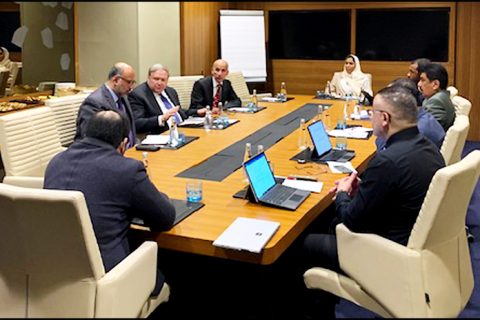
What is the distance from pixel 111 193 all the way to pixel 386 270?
109 cm

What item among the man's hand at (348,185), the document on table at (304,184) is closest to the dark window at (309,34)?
the document on table at (304,184)

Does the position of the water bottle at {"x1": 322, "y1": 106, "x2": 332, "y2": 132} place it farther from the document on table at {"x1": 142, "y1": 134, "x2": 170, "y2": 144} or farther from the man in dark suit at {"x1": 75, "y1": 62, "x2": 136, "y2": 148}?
the man in dark suit at {"x1": 75, "y1": 62, "x2": 136, "y2": 148}

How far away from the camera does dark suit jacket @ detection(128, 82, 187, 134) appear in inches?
198

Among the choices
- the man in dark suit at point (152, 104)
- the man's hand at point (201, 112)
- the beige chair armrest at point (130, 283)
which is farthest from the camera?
the man's hand at point (201, 112)

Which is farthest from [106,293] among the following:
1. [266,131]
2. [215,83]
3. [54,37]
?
[54,37]

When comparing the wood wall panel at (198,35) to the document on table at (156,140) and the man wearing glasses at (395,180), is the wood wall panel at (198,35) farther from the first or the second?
the man wearing glasses at (395,180)

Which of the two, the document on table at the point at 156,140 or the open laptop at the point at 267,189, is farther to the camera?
the document on table at the point at 156,140

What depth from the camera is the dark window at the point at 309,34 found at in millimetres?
8727

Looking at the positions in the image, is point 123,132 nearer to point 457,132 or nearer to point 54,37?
point 457,132

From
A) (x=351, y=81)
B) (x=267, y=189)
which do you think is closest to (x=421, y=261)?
(x=267, y=189)

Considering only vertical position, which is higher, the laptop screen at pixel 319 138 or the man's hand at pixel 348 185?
the laptop screen at pixel 319 138

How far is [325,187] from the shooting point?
10.3ft

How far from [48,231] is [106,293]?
30cm

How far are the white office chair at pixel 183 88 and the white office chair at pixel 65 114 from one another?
1.83 m
